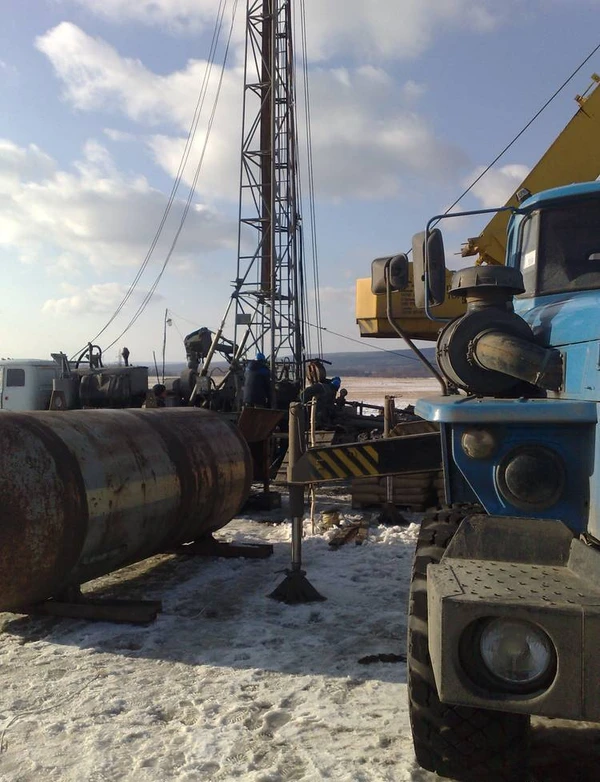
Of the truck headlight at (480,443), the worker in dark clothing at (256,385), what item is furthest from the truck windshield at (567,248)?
the worker in dark clothing at (256,385)

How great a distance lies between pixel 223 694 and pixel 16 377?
45.6ft

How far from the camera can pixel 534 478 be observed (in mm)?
3193

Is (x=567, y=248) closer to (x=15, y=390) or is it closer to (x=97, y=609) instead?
(x=97, y=609)

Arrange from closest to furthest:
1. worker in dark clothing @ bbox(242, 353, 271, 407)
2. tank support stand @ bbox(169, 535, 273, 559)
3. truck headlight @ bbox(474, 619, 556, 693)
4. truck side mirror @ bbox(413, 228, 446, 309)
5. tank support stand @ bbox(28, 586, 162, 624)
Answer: truck headlight @ bbox(474, 619, 556, 693), truck side mirror @ bbox(413, 228, 446, 309), tank support stand @ bbox(28, 586, 162, 624), tank support stand @ bbox(169, 535, 273, 559), worker in dark clothing @ bbox(242, 353, 271, 407)

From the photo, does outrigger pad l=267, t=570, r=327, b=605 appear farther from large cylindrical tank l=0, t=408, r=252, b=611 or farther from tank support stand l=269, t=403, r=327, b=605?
large cylindrical tank l=0, t=408, r=252, b=611

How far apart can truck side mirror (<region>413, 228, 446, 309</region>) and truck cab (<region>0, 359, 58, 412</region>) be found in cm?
1391

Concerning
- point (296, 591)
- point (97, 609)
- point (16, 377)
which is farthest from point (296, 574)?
point (16, 377)

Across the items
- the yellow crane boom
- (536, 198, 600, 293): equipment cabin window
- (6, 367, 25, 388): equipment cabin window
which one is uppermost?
the yellow crane boom

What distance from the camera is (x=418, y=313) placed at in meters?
11.4

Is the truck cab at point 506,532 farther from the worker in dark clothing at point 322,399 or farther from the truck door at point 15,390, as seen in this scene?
the truck door at point 15,390

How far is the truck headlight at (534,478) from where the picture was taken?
10.4 ft

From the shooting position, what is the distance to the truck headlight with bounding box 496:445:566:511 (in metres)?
3.18

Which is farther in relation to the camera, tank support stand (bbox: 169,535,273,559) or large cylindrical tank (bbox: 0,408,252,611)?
tank support stand (bbox: 169,535,273,559)

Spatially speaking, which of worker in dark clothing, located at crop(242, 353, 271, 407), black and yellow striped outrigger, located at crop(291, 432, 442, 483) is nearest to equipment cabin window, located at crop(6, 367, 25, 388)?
worker in dark clothing, located at crop(242, 353, 271, 407)
